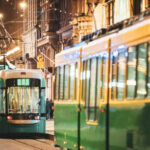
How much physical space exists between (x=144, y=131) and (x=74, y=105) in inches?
190

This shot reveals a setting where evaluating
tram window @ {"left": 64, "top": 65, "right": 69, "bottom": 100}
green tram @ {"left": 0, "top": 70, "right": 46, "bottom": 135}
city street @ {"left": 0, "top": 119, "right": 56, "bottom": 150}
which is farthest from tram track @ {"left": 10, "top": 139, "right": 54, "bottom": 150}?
tram window @ {"left": 64, "top": 65, "right": 69, "bottom": 100}

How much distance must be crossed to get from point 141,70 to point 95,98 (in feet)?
8.97

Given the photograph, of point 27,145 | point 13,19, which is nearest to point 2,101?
point 27,145

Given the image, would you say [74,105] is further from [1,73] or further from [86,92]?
[1,73]

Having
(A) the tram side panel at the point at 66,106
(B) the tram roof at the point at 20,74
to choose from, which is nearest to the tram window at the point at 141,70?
(A) the tram side panel at the point at 66,106

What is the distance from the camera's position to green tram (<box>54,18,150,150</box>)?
380 inches

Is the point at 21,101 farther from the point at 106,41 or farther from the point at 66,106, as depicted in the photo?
the point at 106,41

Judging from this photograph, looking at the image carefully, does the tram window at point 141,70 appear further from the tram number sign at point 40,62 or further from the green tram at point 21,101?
the tram number sign at point 40,62

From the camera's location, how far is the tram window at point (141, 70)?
952cm

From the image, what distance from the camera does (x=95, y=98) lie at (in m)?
12.3

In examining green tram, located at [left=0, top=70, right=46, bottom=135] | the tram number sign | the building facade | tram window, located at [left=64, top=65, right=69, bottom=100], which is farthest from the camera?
the building facade

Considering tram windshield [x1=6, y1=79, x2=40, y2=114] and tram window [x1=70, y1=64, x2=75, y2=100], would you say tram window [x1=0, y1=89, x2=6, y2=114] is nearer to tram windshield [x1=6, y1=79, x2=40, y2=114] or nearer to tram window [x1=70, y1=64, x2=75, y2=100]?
tram windshield [x1=6, y1=79, x2=40, y2=114]

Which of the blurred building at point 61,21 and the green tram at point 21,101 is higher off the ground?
the blurred building at point 61,21

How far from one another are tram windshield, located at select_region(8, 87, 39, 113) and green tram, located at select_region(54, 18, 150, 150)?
862cm
